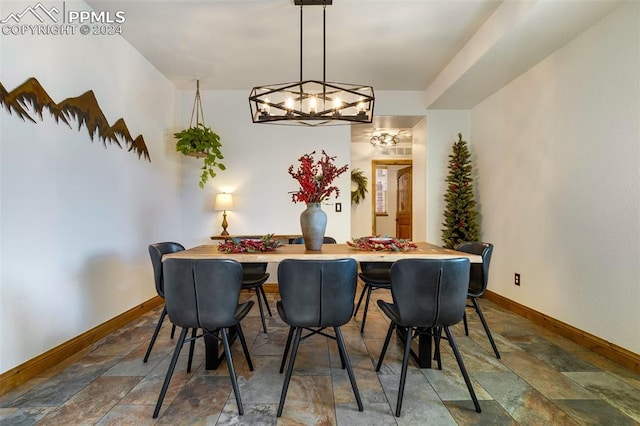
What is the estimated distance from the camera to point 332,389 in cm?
181

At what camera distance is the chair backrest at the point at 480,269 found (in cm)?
219

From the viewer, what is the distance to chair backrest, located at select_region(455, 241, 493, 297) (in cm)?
219

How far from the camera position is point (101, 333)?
257 cm

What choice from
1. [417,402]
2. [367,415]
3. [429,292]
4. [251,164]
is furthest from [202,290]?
[251,164]

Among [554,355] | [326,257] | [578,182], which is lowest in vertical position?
[554,355]

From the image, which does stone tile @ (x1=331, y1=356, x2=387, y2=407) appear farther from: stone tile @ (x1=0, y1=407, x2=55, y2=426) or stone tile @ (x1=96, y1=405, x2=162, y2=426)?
stone tile @ (x1=0, y1=407, x2=55, y2=426)

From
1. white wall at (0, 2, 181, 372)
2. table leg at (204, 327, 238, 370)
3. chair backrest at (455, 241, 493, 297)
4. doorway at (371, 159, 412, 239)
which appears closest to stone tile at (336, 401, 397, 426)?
table leg at (204, 327, 238, 370)

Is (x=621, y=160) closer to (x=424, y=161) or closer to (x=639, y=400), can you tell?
(x=639, y=400)

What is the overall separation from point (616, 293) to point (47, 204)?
4.15m

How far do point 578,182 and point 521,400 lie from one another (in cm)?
186

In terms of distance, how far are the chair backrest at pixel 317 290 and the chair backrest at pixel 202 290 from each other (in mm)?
269

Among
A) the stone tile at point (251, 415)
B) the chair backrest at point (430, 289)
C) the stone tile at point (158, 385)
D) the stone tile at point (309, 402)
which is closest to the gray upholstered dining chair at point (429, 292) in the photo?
the chair backrest at point (430, 289)

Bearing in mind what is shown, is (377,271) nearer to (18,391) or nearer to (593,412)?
(593,412)

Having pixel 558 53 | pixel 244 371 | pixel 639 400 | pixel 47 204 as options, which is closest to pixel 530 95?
pixel 558 53
